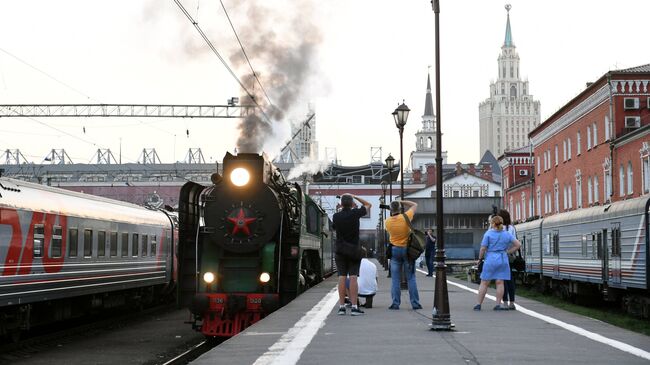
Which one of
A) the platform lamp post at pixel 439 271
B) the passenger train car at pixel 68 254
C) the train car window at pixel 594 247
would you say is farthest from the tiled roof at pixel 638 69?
the platform lamp post at pixel 439 271

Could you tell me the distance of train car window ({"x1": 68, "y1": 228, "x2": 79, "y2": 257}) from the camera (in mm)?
18705

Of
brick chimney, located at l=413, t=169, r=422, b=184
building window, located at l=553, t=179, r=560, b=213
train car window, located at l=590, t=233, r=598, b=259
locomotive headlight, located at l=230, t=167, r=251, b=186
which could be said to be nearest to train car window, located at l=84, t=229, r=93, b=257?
locomotive headlight, located at l=230, t=167, r=251, b=186

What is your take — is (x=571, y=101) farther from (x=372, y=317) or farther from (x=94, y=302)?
(x=372, y=317)

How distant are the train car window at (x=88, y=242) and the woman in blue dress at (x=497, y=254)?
843cm

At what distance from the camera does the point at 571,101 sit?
5725cm

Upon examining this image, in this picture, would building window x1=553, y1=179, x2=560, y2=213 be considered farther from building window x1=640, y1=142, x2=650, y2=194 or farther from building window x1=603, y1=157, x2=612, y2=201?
building window x1=640, y1=142, x2=650, y2=194

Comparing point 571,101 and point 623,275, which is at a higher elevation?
point 571,101

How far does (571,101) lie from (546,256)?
1089 inches

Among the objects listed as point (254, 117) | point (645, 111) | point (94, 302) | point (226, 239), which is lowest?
point (94, 302)

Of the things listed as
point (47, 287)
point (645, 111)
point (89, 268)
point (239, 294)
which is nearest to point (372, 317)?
point (239, 294)

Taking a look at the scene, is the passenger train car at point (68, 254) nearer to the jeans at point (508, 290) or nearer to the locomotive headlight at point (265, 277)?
the locomotive headlight at point (265, 277)

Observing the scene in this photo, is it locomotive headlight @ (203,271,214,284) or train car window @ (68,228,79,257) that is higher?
train car window @ (68,228,79,257)

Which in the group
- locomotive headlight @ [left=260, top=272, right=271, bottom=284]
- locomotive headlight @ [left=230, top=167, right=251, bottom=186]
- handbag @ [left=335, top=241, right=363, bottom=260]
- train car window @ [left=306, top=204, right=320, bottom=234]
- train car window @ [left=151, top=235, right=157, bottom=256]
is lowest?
locomotive headlight @ [left=260, top=272, right=271, bottom=284]

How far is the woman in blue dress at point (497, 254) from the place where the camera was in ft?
52.6
